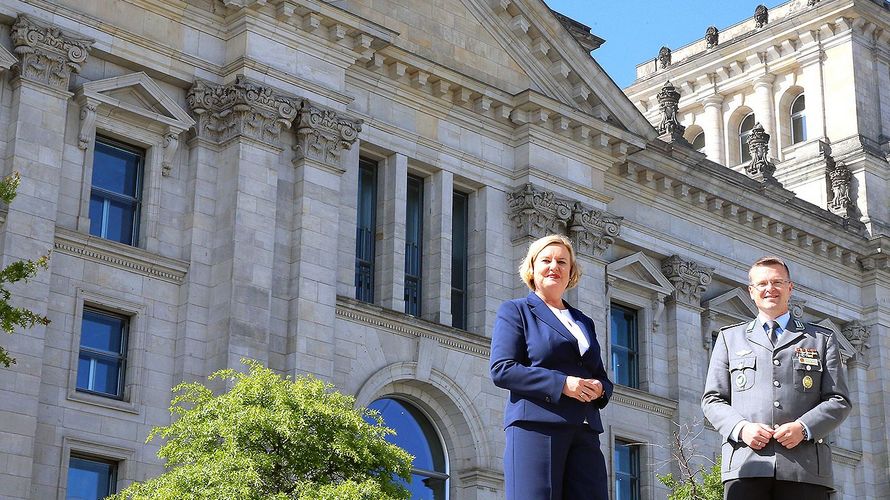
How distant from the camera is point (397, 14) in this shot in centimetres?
3167

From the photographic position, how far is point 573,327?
9.55 meters

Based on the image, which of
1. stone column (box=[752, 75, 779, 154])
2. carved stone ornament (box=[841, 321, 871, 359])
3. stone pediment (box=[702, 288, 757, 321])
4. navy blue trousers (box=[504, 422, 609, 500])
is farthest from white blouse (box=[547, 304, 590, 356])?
stone column (box=[752, 75, 779, 154])

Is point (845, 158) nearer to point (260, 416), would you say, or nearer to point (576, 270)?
point (260, 416)

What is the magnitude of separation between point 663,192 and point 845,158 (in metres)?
9.54

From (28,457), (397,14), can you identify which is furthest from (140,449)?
(397,14)

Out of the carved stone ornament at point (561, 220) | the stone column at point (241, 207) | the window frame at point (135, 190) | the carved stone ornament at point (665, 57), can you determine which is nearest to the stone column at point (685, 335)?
the carved stone ornament at point (561, 220)

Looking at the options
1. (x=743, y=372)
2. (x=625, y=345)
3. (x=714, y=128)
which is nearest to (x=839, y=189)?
Result: (x=714, y=128)

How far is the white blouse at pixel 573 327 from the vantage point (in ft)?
31.1

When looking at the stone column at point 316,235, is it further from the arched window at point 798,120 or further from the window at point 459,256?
the arched window at point 798,120

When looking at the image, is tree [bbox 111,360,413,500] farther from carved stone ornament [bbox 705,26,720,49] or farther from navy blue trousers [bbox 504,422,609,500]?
carved stone ornament [bbox 705,26,720,49]

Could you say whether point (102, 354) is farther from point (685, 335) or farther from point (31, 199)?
point (685, 335)

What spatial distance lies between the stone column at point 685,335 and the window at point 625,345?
0.84m

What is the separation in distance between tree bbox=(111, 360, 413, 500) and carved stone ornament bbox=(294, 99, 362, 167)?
7.26 meters

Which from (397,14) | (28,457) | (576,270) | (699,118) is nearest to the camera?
(576,270)
